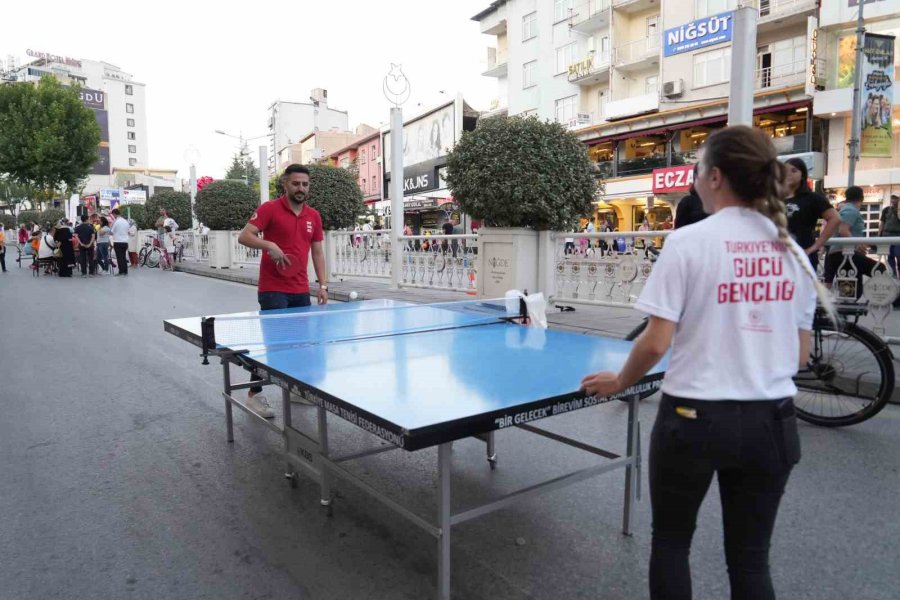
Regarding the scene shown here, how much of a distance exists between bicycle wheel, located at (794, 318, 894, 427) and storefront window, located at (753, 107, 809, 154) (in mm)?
23959

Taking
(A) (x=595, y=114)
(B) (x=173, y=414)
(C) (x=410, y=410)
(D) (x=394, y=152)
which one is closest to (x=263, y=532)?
(C) (x=410, y=410)

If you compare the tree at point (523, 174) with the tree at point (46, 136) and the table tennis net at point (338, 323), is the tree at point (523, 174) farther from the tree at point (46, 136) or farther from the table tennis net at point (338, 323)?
the tree at point (46, 136)

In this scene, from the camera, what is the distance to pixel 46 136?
112 ft

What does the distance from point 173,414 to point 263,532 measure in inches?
102

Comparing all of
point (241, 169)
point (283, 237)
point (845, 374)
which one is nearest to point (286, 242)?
point (283, 237)

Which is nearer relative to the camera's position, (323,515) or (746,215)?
Answer: (746,215)

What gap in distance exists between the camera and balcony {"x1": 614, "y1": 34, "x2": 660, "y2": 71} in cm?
3128

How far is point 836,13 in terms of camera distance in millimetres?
24156

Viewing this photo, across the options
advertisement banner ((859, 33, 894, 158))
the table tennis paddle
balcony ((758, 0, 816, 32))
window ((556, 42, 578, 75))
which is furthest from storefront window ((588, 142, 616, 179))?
the table tennis paddle

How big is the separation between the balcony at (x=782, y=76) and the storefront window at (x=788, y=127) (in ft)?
3.66

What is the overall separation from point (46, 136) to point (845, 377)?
3952 cm

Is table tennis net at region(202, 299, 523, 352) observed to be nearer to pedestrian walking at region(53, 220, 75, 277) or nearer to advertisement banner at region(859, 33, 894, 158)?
pedestrian walking at region(53, 220, 75, 277)

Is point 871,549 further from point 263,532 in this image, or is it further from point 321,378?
point 263,532

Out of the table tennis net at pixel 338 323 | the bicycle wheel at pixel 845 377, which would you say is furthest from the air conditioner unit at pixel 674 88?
the table tennis net at pixel 338 323
